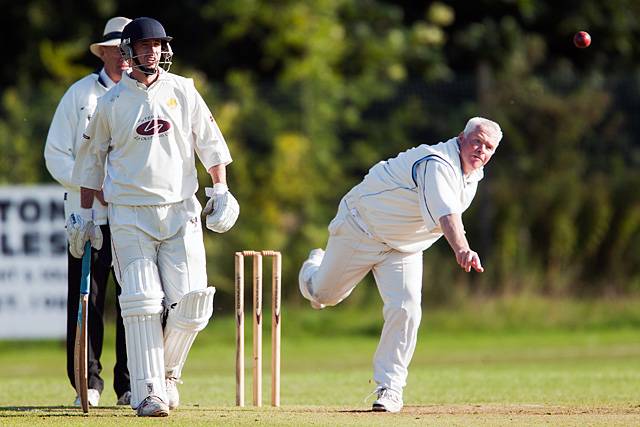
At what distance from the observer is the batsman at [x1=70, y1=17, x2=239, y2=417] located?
571 cm

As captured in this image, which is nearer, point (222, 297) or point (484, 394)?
point (484, 394)

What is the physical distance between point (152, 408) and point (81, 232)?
859mm

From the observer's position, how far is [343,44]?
15164 millimetres

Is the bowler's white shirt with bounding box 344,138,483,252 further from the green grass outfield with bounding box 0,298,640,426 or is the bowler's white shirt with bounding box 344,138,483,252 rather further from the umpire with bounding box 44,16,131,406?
the umpire with bounding box 44,16,131,406

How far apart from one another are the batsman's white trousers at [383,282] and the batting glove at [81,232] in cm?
111

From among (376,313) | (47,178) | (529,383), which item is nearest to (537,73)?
(376,313)

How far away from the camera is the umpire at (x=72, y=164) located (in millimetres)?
6508

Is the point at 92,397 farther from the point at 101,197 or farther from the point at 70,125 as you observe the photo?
the point at 70,125

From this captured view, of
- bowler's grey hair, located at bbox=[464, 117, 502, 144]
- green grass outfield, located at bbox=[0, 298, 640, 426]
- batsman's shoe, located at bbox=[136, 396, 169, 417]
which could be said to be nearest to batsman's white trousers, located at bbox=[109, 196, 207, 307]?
batsman's shoe, located at bbox=[136, 396, 169, 417]

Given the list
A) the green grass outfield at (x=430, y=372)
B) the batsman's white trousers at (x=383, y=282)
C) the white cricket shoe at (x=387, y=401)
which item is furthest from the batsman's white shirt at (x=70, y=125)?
the white cricket shoe at (x=387, y=401)

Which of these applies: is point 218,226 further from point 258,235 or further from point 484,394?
point 258,235

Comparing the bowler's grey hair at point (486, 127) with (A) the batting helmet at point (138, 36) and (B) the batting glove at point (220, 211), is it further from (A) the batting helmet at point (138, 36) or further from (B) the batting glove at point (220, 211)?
(A) the batting helmet at point (138, 36)

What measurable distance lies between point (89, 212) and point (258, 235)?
7336mm

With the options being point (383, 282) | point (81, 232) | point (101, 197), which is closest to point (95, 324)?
Result: point (101, 197)
